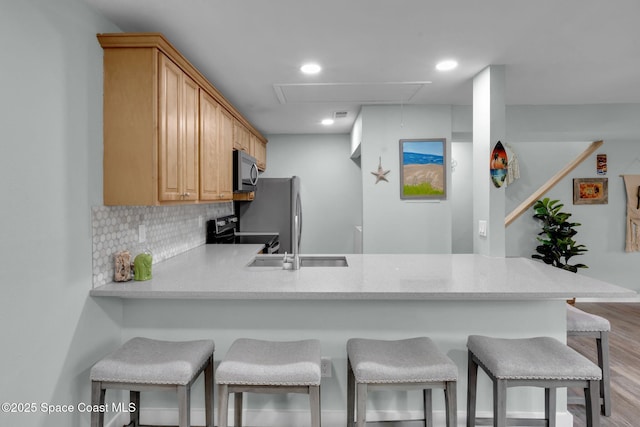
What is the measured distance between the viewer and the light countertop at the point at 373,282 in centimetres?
178

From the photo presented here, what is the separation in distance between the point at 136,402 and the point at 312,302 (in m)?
1.08

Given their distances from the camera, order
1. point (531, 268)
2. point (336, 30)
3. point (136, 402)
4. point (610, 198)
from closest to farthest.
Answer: point (136, 402) → point (336, 30) → point (531, 268) → point (610, 198)

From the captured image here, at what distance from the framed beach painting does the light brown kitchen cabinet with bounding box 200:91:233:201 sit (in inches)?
68.9

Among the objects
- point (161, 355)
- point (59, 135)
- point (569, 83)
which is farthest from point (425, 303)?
point (569, 83)

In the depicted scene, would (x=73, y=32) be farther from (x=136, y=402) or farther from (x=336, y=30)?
(x=136, y=402)

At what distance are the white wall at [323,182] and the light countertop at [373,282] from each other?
120 inches

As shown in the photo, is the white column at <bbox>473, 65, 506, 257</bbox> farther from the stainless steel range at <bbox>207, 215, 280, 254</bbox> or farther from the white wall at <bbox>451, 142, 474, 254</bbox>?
the white wall at <bbox>451, 142, 474, 254</bbox>

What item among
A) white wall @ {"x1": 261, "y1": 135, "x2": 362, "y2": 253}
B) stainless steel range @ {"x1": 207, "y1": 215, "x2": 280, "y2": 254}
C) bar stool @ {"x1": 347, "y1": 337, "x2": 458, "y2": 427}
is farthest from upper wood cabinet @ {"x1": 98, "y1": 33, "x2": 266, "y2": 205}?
white wall @ {"x1": 261, "y1": 135, "x2": 362, "y2": 253}

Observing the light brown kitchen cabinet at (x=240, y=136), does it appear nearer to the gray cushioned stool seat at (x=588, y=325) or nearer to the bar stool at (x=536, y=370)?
the bar stool at (x=536, y=370)

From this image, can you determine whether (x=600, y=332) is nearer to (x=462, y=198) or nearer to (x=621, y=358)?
(x=621, y=358)

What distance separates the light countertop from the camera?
5.84 ft

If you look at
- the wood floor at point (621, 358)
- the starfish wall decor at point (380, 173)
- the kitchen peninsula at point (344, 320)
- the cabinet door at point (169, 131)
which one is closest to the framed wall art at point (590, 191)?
the wood floor at point (621, 358)

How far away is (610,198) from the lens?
5129mm

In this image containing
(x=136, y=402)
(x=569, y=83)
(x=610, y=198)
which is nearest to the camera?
(x=136, y=402)
